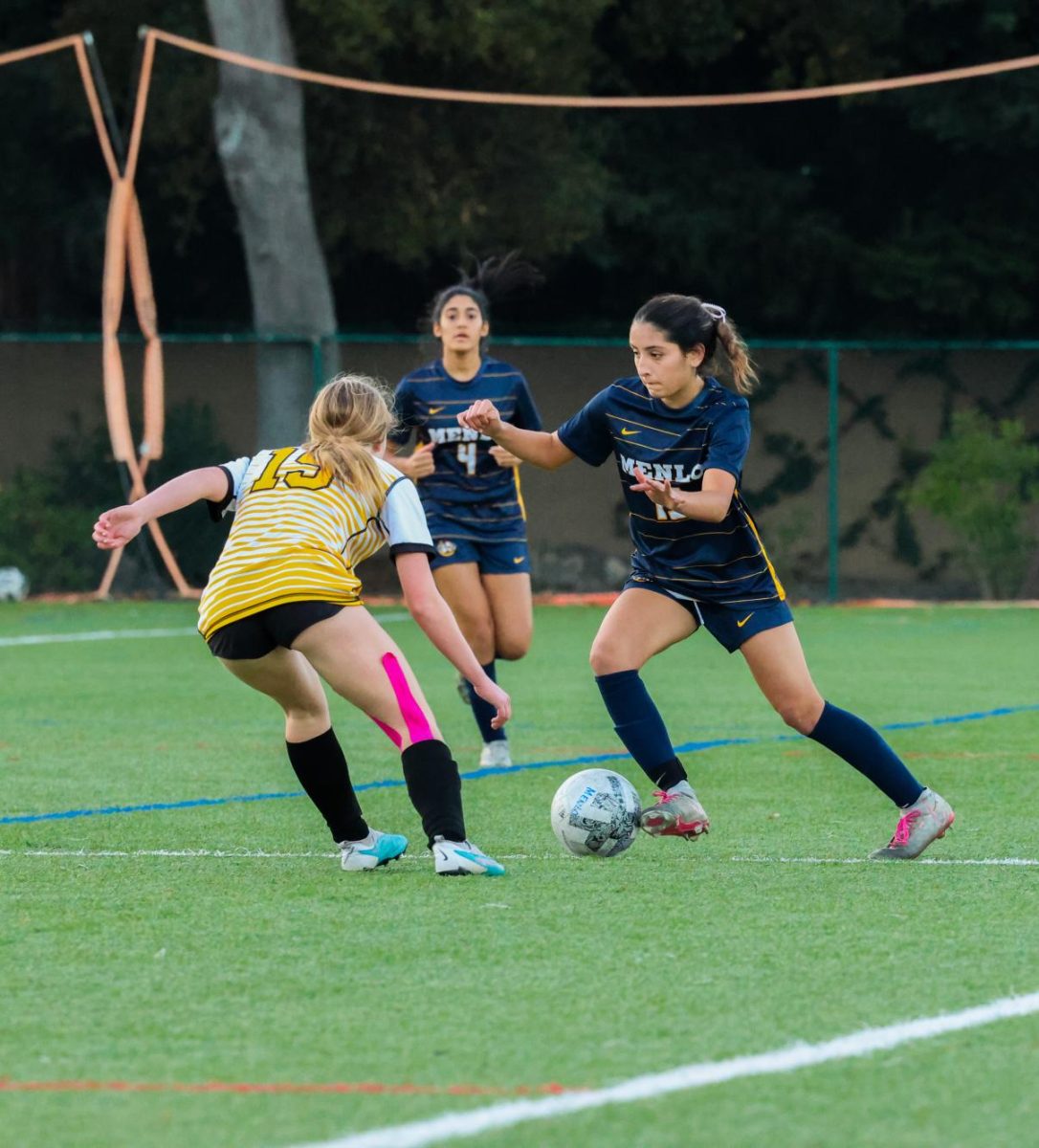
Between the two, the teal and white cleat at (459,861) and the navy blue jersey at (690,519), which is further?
the navy blue jersey at (690,519)

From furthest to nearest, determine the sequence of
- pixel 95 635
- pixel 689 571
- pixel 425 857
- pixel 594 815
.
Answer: pixel 95 635 → pixel 689 571 → pixel 425 857 → pixel 594 815

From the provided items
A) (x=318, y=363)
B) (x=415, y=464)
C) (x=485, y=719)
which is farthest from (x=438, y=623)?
(x=318, y=363)

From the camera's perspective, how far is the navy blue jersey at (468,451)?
9.73 meters

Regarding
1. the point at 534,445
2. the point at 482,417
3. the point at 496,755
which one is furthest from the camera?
the point at 496,755

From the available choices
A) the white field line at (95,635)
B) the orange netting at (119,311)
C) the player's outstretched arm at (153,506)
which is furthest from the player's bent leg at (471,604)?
the orange netting at (119,311)

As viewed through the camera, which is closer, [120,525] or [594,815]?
[120,525]

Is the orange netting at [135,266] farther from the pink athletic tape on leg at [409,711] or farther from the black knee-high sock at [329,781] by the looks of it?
the pink athletic tape on leg at [409,711]

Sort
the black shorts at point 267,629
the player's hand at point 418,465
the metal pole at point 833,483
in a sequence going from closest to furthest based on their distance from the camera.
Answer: the black shorts at point 267,629 < the player's hand at point 418,465 < the metal pole at point 833,483

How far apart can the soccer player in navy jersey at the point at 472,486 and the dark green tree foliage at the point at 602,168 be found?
41.5 feet

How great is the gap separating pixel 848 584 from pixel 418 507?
16938mm

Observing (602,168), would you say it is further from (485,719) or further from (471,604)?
(485,719)

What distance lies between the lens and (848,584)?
2272cm

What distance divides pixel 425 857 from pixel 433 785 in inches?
24.0

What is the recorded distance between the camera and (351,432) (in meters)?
6.26
